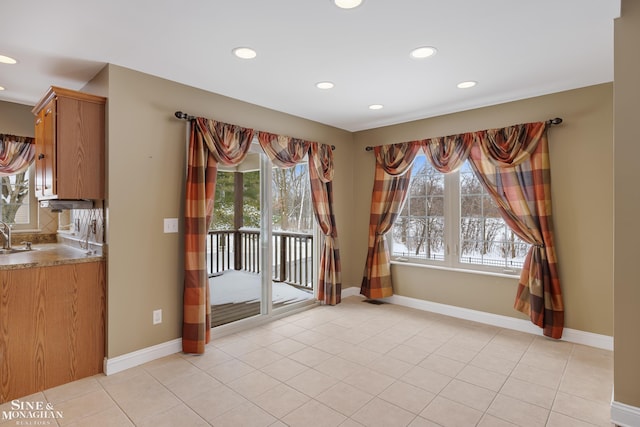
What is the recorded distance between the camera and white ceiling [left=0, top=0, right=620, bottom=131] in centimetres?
202

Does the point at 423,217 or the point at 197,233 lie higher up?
the point at 423,217

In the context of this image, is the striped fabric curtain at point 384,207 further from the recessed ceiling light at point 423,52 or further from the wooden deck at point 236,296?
the recessed ceiling light at point 423,52

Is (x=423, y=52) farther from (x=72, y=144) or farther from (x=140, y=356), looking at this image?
(x=140, y=356)

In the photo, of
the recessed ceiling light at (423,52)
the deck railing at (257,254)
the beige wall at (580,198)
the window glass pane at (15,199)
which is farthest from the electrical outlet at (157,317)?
the beige wall at (580,198)

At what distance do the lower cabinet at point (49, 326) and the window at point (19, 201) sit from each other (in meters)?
1.62

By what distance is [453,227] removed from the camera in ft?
13.6

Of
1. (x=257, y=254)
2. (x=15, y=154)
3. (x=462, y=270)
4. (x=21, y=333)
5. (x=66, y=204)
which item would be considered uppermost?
(x=15, y=154)

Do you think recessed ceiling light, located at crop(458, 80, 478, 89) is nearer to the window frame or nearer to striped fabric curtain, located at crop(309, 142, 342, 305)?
the window frame

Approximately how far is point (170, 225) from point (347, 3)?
2331 millimetres

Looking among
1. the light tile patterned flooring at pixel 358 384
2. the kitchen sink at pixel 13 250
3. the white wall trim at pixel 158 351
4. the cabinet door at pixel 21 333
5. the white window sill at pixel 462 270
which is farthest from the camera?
the white window sill at pixel 462 270

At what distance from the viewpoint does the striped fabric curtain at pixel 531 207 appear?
3.34 m

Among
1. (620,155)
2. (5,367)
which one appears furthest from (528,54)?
(5,367)

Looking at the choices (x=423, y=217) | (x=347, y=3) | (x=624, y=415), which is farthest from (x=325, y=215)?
(x=624, y=415)

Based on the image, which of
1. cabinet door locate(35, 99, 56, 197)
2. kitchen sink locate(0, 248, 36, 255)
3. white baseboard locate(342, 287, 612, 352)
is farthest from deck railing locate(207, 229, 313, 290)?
kitchen sink locate(0, 248, 36, 255)
